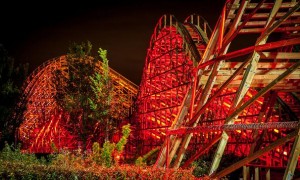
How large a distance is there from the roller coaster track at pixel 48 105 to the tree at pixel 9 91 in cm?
698

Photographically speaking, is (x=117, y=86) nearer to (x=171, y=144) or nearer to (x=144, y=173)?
(x=171, y=144)

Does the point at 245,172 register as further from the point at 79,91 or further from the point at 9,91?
the point at 79,91

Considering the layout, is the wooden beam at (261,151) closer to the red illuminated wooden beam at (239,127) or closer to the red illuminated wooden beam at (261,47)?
the red illuminated wooden beam at (239,127)

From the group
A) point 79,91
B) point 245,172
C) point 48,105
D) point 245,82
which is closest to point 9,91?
point 79,91

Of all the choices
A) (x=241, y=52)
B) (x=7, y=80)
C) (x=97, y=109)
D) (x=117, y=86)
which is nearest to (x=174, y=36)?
(x=97, y=109)

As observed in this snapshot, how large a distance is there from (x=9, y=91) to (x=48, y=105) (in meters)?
10.2

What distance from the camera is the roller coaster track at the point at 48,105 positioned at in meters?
27.2

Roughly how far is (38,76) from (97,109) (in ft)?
27.4

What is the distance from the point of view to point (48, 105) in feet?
93.8

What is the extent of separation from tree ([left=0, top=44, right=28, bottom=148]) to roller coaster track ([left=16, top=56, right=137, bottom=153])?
22.9 feet

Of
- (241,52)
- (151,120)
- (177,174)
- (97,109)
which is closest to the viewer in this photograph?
(177,174)

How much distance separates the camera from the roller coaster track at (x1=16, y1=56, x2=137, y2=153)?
89.2ft

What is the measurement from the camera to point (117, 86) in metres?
27.2

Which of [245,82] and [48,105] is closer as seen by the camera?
[245,82]
